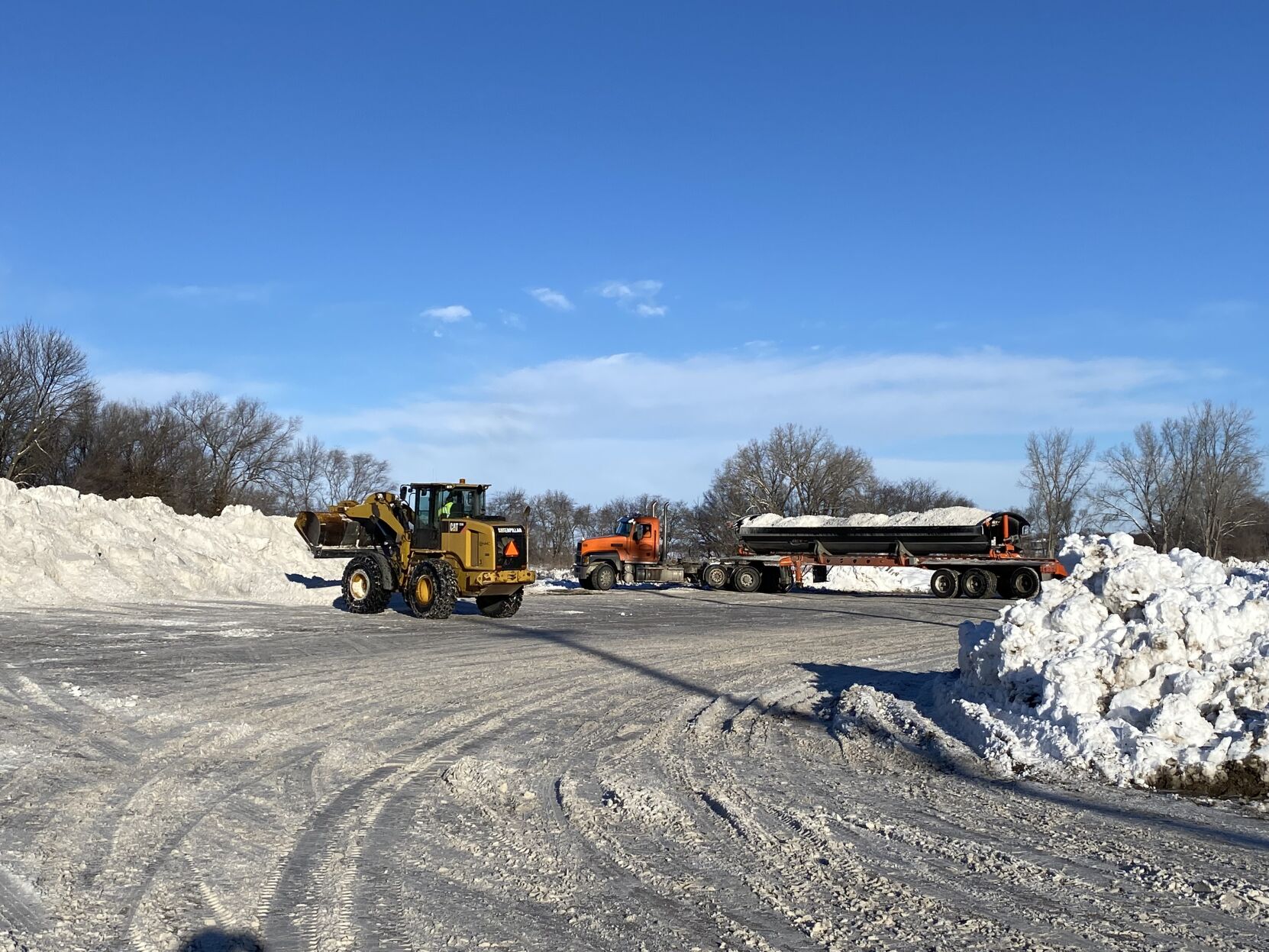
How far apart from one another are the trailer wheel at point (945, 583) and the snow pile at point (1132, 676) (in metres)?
20.8

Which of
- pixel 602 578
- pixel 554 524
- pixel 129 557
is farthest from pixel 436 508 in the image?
pixel 554 524

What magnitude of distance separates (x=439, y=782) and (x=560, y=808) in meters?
1.16

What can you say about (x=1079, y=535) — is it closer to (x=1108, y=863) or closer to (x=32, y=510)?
(x=1108, y=863)

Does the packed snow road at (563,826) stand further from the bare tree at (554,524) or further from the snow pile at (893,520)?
the bare tree at (554,524)

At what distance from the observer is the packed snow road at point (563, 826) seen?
442cm

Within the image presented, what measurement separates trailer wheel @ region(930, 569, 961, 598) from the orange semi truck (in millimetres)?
24

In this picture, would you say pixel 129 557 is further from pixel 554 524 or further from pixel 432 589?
pixel 554 524

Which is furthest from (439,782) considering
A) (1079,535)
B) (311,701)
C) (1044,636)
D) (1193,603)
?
(1079,535)

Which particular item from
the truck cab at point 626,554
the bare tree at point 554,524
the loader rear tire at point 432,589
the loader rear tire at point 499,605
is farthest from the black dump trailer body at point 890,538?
the bare tree at point 554,524

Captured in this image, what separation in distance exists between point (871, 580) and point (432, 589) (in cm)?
2014

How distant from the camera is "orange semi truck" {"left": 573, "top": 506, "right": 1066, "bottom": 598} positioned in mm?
30000

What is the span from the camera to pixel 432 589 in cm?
1967

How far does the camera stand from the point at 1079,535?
10.9m

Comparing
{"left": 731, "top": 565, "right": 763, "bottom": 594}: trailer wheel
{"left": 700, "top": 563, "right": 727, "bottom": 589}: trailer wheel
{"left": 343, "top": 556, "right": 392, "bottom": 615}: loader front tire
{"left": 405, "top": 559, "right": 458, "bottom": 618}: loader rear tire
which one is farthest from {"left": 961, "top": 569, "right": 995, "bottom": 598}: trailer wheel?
{"left": 343, "top": 556, "right": 392, "bottom": 615}: loader front tire
